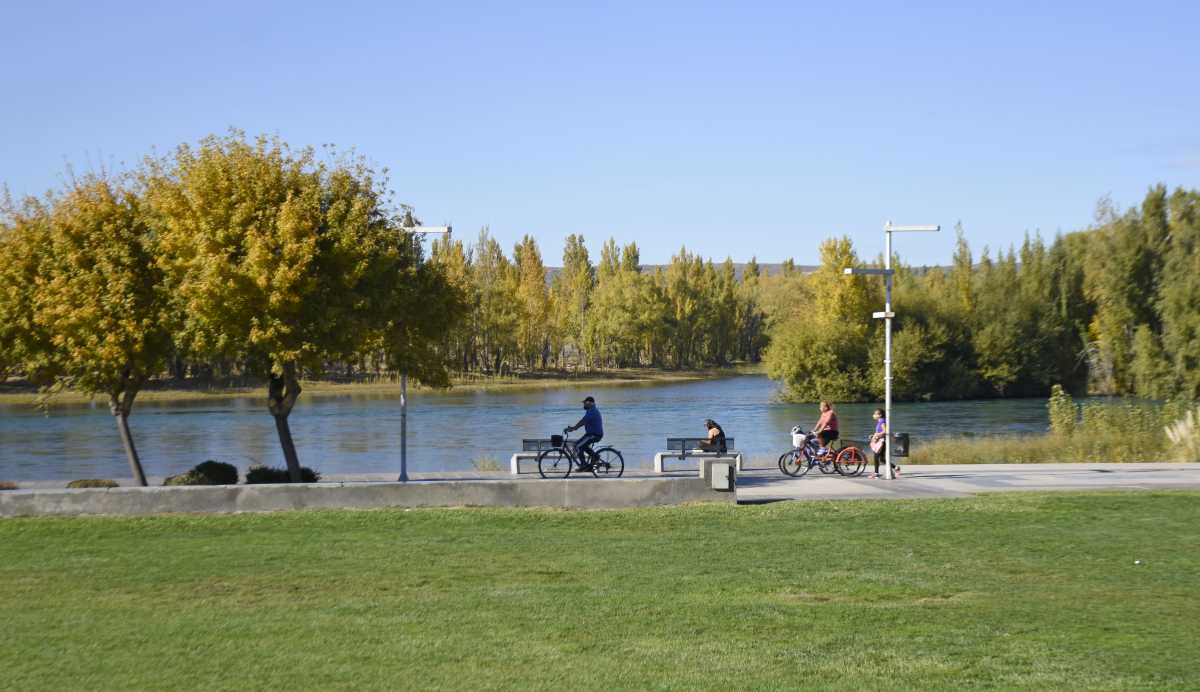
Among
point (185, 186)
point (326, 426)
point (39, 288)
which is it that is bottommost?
point (326, 426)

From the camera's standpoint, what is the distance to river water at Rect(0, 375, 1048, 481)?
39.5 metres

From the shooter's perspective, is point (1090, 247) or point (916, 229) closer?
point (916, 229)

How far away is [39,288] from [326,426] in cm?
3174

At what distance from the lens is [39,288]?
79.8 ft

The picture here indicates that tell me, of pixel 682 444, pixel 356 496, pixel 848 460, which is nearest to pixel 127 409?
pixel 356 496

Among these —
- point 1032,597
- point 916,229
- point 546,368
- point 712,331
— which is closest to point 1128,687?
point 1032,597

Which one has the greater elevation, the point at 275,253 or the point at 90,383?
the point at 275,253

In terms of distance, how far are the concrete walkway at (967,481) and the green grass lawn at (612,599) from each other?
7.04 feet

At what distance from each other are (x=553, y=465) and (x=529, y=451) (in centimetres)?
145

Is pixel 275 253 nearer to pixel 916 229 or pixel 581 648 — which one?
pixel 916 229

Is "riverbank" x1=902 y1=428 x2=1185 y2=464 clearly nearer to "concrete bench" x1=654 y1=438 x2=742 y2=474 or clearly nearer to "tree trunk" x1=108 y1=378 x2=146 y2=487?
"concrete bench" x1=654 y1=438 x2=742 y2=474

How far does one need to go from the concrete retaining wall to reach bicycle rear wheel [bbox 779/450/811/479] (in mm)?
6772

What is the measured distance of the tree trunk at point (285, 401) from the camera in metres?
24.8

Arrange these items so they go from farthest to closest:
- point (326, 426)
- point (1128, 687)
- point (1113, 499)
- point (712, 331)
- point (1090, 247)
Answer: point (712, 331) < point (1090, 247) < point (326, 426) < point (1113, 499) < point (1128, 687)
